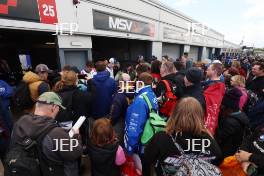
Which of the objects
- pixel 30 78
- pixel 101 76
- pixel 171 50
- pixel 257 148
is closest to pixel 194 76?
pixel 257 148

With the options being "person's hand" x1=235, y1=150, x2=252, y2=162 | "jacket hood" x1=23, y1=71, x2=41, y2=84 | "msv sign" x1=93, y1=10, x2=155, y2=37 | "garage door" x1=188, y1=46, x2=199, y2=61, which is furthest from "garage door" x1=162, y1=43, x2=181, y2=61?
"person's hand" x1=235, y1=150, x2=252, y2=162

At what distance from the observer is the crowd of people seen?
1.80 metres

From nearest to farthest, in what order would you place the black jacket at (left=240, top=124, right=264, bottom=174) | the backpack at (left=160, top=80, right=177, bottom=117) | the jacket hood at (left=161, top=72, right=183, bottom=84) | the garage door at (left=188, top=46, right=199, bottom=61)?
the black jacket at (left=240, top=124, right=264, bottom=174) → the backpack at (left=160, top=80, right=177, bottom=117) → the jacket hood at (left=161, top=72, right=183, bottom=84) → the garage door at (left=188, top=46, right=199, bottom=61)

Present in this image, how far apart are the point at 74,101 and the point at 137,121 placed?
1.26 m

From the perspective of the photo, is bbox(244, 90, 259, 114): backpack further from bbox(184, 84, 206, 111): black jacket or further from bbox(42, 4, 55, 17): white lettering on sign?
bbox(42, 4, 55, 17): white lettering on sign

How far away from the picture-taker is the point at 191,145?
5.73 feet

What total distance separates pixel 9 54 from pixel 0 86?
9.12 meters

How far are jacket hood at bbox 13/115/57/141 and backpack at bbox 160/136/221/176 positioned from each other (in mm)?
1173

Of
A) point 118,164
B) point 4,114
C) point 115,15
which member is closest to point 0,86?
point 4,114

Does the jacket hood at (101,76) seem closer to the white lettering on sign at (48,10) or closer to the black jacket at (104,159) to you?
the black jacket at (104,159)

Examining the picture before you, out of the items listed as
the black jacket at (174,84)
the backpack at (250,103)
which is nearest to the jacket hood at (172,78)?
the black jacket at (174,84)

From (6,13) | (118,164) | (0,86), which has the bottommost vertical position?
(118,164)

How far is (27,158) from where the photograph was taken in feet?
5.94

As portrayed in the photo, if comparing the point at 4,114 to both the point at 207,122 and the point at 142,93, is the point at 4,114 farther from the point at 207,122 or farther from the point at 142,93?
the point at 207,122
